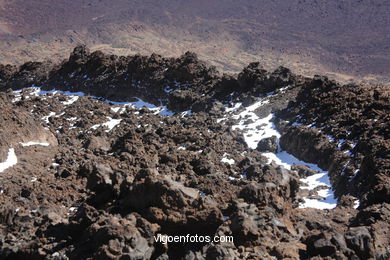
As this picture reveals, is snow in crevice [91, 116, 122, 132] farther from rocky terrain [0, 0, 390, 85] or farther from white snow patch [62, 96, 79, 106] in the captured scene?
rocky terrain [0, 0, 390, 85]

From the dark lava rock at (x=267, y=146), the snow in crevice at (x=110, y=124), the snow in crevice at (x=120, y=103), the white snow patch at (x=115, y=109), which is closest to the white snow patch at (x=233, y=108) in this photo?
the snow in crevice at (x=120, y=103)

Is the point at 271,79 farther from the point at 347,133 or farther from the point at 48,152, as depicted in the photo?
the point at 48,152

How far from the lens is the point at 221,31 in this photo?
9144 cm

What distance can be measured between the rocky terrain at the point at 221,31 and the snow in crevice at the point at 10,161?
178 ft

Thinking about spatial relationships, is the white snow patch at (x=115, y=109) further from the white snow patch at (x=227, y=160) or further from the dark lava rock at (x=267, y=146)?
the white snow patch at (x=227, y=160)

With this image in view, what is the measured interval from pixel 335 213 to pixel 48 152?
27.8 feet

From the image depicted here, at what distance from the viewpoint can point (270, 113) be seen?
18141 millimetres

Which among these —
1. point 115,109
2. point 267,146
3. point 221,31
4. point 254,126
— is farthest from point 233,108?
point 221,31

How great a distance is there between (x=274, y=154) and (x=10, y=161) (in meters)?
9.29

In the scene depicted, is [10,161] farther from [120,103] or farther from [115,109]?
[120,103]

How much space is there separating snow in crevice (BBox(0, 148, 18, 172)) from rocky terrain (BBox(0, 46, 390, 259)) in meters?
0.03

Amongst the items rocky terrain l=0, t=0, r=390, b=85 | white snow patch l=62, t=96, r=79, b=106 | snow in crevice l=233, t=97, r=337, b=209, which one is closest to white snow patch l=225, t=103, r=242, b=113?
snow in crevice l=233, t=97, r=337, b=209

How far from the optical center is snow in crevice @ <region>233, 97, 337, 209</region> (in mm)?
10984

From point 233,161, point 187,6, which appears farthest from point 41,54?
point 233,161
